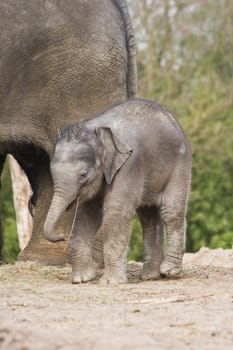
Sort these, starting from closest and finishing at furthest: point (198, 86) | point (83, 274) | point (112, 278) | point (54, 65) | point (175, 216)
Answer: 1. point (112, 278)
2. point (83, 274)
3. point (175, 216)
4. point (54, 65)
5. point (198, 86)

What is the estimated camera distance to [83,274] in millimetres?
6961

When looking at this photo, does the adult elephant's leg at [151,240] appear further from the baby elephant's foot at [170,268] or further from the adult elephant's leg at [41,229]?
the adult elephant's leg at [41,229]

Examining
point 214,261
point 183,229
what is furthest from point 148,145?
point 214,261

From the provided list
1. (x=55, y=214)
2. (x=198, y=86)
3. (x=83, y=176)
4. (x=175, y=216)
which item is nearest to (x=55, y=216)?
Answer: (x=55, y=214)

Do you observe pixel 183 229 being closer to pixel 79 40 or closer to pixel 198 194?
pixel 79 40

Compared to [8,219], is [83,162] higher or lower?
lower

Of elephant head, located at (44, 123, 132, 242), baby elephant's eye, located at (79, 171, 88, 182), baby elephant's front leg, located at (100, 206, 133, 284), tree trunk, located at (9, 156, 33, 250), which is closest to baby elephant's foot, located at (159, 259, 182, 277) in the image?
baby elephant's front leg, located at (100, 206, 133, 284)

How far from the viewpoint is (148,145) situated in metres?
6.89

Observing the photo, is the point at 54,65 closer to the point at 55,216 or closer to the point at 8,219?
the point at 55,216

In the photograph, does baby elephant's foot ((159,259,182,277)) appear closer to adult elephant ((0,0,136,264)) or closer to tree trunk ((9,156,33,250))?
adult elephant ((0,0,136,264))

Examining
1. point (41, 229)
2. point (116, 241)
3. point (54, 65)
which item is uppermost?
point (54, 65)

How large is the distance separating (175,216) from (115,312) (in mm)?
1615

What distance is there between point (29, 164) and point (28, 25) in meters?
1.16

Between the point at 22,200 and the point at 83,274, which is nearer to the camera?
Answer: the point at 83,274
